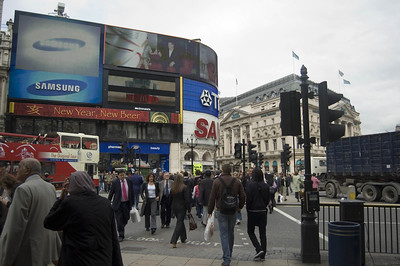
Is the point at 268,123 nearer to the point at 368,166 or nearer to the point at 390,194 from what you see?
the point at 368,166

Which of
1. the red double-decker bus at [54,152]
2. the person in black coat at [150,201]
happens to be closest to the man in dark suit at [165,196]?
the person in black coat at [150,201]

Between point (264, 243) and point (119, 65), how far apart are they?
47.5 meters

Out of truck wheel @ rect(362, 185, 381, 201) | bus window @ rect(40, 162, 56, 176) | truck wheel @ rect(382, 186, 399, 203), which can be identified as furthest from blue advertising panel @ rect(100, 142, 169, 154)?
truck wheel @ rect(382, 186, 399, 203)

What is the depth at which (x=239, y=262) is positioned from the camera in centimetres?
633

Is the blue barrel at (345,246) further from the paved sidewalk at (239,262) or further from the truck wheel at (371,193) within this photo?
the truck wheel at (371,193)

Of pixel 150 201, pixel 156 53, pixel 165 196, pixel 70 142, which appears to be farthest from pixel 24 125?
pixel 150 201

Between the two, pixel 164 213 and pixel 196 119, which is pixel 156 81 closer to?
pixel 196 119

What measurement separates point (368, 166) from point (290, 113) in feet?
49.7

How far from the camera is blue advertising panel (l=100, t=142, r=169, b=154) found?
158ft

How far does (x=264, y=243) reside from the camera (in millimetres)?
6555

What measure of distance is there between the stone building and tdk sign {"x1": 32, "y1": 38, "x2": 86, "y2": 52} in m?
43.9

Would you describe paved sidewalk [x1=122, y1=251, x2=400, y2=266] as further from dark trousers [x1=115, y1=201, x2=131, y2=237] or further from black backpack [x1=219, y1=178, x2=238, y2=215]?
dark trousers [x1=115, y1=201, x2=131, y2=237]

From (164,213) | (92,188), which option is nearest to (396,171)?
(164,213)

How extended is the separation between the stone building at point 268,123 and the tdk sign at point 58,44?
43.9 m
